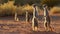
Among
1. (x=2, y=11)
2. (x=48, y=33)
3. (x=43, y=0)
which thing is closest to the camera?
(x=48, y=33)

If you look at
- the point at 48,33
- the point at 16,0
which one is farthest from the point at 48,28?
the point at 16,0

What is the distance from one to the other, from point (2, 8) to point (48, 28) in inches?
574

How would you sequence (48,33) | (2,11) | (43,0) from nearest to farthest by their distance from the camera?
(48,33) → (2,11) → (43,0)

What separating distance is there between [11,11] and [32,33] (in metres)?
13.9

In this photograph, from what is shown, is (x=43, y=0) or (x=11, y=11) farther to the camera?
(x=43, y=0)

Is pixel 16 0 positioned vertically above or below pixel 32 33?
above

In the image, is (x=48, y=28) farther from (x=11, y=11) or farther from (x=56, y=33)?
(x=11, y=11)

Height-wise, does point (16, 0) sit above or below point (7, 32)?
above

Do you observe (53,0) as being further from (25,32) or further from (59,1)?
(25,32)

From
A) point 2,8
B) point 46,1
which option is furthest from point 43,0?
point 2,8

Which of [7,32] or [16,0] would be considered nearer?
[7,32]

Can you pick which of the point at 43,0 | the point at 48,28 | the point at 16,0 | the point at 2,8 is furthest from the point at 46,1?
the point at 48,28

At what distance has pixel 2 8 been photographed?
29656 millimetres

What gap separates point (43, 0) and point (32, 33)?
2194cm
